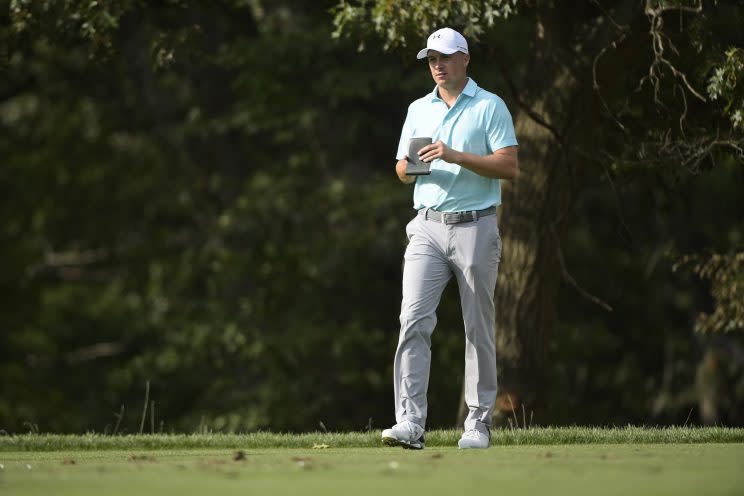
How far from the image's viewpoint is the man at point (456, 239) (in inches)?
301

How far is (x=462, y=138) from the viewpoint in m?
7.74

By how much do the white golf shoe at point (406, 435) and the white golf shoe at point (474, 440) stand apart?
21 centimetres

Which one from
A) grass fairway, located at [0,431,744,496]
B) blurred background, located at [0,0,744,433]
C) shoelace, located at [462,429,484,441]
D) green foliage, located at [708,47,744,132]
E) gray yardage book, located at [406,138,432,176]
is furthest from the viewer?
blurred background, located at [0,0,744,433]

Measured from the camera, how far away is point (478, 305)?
771 centimetres

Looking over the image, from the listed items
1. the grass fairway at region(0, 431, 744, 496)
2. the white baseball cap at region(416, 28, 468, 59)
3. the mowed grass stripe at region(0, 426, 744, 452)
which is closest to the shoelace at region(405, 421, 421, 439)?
the grass fairway at region(0, 431, 744, 496)

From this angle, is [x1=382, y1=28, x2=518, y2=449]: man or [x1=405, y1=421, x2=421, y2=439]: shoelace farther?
[x1=382, y1=28, x2=518, y2=449]: man

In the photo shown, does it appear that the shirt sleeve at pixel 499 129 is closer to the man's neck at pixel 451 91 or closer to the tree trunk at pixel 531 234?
the man's neck at pixel 451 91

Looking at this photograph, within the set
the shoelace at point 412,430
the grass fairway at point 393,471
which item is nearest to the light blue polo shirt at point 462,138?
the shoelace at point 412,430

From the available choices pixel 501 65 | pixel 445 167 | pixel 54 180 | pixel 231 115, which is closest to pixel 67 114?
pixel 54 180

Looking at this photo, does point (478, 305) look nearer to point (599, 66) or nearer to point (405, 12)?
point (405, 12)

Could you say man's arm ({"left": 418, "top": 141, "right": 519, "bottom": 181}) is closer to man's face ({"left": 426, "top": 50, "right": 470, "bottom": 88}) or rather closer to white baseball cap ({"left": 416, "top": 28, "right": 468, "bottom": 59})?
man's face ({"left": 426, "top": 50, "right": 470, "bottom": 88})

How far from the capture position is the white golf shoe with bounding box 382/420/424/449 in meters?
7.50

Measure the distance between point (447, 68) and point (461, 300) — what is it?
1203 millimetres

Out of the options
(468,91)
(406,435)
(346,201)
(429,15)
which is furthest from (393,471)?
(346,201)
